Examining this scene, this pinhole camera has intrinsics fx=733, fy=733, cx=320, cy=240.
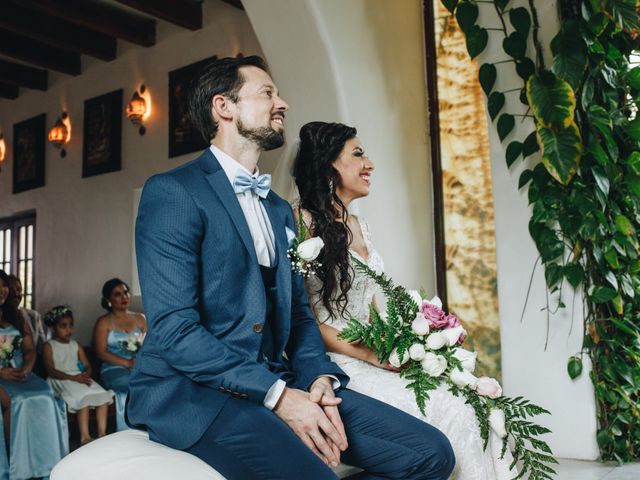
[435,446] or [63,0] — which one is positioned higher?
[63,0]

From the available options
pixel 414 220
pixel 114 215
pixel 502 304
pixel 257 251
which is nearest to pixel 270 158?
pixel 414 220

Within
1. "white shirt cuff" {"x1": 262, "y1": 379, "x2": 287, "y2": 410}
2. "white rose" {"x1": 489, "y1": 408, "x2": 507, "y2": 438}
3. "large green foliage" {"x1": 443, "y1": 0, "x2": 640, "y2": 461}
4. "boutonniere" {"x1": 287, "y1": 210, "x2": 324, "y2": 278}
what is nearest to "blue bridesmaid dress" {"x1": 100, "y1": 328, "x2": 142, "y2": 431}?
"large green foliage" {"x1": 443, "y1": 0, "x2": 640, "y2": 461}

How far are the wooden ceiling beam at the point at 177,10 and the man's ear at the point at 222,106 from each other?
5.07m

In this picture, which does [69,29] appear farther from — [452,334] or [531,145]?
[452,334]

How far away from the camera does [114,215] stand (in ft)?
26.7

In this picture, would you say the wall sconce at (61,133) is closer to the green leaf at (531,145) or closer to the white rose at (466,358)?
the green leaf at (531,145)

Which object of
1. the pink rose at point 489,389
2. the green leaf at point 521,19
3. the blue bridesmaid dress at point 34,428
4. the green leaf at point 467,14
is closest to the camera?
the pink rose at point 489,389

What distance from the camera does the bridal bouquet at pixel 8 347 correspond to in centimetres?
514

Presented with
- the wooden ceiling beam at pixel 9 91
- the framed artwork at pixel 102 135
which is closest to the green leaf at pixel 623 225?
the framed artwork at pixel 102 135

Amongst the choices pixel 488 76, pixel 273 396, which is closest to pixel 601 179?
pixel 488 76

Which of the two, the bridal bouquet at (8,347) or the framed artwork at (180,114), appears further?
the framed artwork at (180,114)

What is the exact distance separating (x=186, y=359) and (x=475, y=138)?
3621mm

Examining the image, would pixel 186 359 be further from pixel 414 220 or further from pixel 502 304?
pixel 414 220

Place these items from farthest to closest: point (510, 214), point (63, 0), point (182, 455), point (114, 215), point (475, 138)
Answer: point (114, 215) < point (63, 0) < point (475, 138) < point (510, 214) < point (182, 455)
